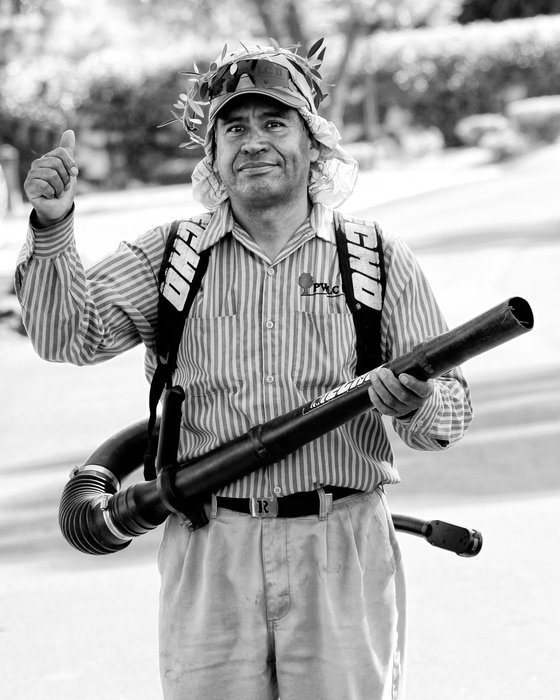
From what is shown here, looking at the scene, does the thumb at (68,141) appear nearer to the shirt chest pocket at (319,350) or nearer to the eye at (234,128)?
the eye at (234,128)

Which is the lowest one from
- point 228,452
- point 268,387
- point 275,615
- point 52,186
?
point 275,615

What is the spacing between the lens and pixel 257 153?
9.30ft

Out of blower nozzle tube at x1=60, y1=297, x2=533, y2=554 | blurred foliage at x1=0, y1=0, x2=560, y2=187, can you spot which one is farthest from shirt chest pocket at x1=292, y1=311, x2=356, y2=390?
blurred foliage at x1=0, y1=0, x2=560, y2=187

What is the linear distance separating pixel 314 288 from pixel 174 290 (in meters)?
0.33

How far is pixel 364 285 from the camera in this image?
2.87 metres

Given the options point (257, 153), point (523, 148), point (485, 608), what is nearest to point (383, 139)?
point (523, 148)

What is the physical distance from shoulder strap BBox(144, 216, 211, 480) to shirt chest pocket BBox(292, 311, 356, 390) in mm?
259

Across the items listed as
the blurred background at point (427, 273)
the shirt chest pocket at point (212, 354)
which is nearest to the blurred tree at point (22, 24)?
the blurred background at point (427, 273)

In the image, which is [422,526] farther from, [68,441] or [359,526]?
[68,441]

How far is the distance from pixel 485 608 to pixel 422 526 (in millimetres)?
2149

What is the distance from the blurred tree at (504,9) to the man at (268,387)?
40.0 meters

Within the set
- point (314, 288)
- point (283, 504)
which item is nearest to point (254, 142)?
point (314, 288)

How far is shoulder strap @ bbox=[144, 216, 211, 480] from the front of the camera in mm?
2885

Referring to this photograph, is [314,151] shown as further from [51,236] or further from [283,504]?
[283,504]
